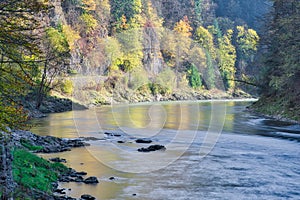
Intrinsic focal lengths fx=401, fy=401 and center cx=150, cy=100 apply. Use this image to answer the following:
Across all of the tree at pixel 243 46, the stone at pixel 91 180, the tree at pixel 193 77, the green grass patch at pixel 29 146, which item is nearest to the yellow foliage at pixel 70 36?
the tree at pixel 193 77

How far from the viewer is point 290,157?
24406 millimetres

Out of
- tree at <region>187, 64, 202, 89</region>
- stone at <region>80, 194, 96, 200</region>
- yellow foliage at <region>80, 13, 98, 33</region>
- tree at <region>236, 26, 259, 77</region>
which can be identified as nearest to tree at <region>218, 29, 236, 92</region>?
tree at <region>236, 26, 259, 77</region>

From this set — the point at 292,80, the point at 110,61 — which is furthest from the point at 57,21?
the point at 292,80

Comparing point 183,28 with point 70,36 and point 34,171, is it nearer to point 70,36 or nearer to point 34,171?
point 70,36

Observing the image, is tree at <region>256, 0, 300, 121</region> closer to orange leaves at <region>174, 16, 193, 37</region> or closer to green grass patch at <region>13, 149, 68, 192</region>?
green grass patch at <region>13, 149, 68, 192</region>

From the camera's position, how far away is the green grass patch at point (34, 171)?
1456cm

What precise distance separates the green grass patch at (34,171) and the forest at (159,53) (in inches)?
133

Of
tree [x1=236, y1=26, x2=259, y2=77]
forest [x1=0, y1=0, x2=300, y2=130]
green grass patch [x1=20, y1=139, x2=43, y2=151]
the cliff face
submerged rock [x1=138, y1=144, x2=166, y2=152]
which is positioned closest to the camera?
green grass patch [x1=20, y1=139, x2=43, y2=151]

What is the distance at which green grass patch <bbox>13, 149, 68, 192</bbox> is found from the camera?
14562mm

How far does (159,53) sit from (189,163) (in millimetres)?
105753

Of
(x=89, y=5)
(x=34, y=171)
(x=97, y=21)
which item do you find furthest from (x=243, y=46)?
(x=34, y=171)

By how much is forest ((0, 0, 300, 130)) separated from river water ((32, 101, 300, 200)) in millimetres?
6491

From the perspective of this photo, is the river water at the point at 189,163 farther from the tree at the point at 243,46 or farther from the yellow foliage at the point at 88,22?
the tree at the point at 243,46

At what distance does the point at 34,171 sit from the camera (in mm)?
16250
